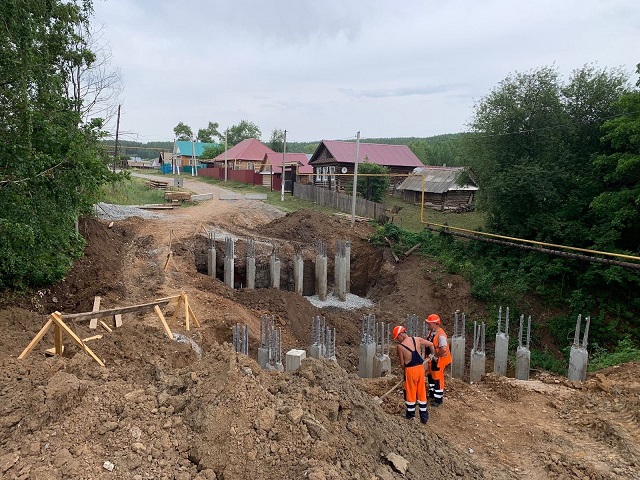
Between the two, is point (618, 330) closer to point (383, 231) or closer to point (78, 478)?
point (383, 231)

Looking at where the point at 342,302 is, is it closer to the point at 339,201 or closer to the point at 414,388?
the point at 339,201

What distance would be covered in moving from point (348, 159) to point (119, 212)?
17843 mm

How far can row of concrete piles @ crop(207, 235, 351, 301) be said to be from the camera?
15.7 metres

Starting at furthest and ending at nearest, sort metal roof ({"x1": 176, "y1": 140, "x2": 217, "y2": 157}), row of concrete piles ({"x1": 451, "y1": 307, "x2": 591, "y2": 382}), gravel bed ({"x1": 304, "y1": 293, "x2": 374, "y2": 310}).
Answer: metal roof ({"x1": 176, "y1": 140, "x2": 217, "y2": 157}) < gravel bed ({"x1": 304, "y1": 293, "x2": 374, "y2": 310}) < row of concrete piles ({"x1": 451, "y1": 307, "x2": 591, "y2": 382})

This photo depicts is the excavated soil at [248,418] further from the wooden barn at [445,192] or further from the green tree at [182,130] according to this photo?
the green tree at [182,130]

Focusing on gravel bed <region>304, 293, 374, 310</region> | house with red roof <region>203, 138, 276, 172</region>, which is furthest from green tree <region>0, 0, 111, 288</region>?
house with red roof <region>203, 138, 276, 172</region>

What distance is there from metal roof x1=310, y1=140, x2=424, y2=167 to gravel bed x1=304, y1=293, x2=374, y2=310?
1783 centimetres

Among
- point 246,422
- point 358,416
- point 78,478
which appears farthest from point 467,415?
point 78,478

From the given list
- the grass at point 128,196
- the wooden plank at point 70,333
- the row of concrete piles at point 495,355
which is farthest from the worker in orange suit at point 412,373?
the grass at point 128,196

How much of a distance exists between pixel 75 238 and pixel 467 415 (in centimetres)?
906

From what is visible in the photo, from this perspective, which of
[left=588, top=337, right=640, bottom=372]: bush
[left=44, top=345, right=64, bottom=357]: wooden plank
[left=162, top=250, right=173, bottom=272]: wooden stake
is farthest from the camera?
[left=162, top=250, right=173, bottom=272]: wooden stake

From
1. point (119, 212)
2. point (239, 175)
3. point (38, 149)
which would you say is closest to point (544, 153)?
point (38, 149)

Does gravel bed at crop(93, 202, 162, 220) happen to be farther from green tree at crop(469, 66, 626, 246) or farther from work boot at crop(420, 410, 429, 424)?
work boot at crop(420, 410, 429, 424)

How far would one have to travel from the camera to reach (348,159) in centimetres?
3434
